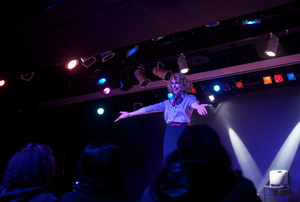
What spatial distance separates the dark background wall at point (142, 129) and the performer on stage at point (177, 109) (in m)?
3.37

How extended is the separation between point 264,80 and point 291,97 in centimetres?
82

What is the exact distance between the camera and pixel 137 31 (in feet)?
10.7

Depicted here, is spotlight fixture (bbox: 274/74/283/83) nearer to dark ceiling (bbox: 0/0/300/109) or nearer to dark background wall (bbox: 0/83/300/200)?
dark background wall (bbox: 0/83/300/200)

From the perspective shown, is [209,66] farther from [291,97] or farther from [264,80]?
[291,97]

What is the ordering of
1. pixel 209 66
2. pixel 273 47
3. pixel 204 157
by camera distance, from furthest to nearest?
pixel 209 66
pixel 273 47
pixel 204 157

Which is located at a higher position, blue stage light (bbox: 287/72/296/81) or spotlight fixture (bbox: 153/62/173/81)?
spotlight fixture (bbox: 153/62/173/81)

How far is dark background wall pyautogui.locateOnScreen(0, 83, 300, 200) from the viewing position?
578 cm

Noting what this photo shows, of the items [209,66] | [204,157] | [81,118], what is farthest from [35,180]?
[81,118]

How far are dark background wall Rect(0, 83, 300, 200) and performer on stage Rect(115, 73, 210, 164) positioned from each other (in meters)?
3.37

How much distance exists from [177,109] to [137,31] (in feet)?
3.97

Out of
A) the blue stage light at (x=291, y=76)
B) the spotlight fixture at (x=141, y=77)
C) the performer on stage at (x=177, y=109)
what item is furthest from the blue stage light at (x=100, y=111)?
the blue stage light at (x=291, y=76)

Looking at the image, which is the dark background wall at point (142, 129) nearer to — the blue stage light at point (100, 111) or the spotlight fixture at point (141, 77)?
the blue stage light at point (100, 111)

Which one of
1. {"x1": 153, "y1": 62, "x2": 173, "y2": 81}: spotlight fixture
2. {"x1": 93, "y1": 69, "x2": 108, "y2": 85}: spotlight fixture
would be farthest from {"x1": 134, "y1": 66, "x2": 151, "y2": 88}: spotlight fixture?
{"x1": 93, "y1": 69, "x2": 108, "y2": 85}: spotlight fixture

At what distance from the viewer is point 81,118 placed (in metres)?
8.30
